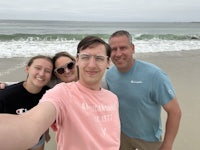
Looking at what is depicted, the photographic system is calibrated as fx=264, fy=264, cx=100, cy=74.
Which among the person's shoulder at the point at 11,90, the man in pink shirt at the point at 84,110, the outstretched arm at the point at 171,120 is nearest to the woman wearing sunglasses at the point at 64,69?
the person's shoulder at the point at 11,90

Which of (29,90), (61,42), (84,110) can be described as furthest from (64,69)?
(61,42)

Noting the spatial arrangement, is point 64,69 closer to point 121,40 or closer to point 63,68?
point 63,68

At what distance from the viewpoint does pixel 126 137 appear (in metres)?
3.02

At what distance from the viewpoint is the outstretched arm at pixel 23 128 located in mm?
1161

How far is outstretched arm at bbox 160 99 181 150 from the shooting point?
2.65 metres

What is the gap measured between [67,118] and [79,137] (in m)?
0.15

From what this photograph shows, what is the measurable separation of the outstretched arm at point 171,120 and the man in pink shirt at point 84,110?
78 cm

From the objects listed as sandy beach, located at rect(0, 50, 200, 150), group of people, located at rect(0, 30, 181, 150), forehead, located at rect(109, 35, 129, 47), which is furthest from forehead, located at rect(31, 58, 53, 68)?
sandy beach, located at rect(0, 50, 200, 150)

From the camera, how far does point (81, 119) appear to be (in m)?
1.83

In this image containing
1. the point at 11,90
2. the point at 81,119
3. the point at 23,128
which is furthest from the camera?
the point at 11,90

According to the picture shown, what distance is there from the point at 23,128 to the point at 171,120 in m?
1.79

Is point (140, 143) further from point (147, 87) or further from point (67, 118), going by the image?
point (67, 118)

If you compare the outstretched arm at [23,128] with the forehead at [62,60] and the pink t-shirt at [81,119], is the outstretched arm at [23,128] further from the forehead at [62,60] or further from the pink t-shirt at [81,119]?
the forehead at [62,60]

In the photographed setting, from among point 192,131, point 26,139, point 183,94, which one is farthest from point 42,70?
point 183,94
